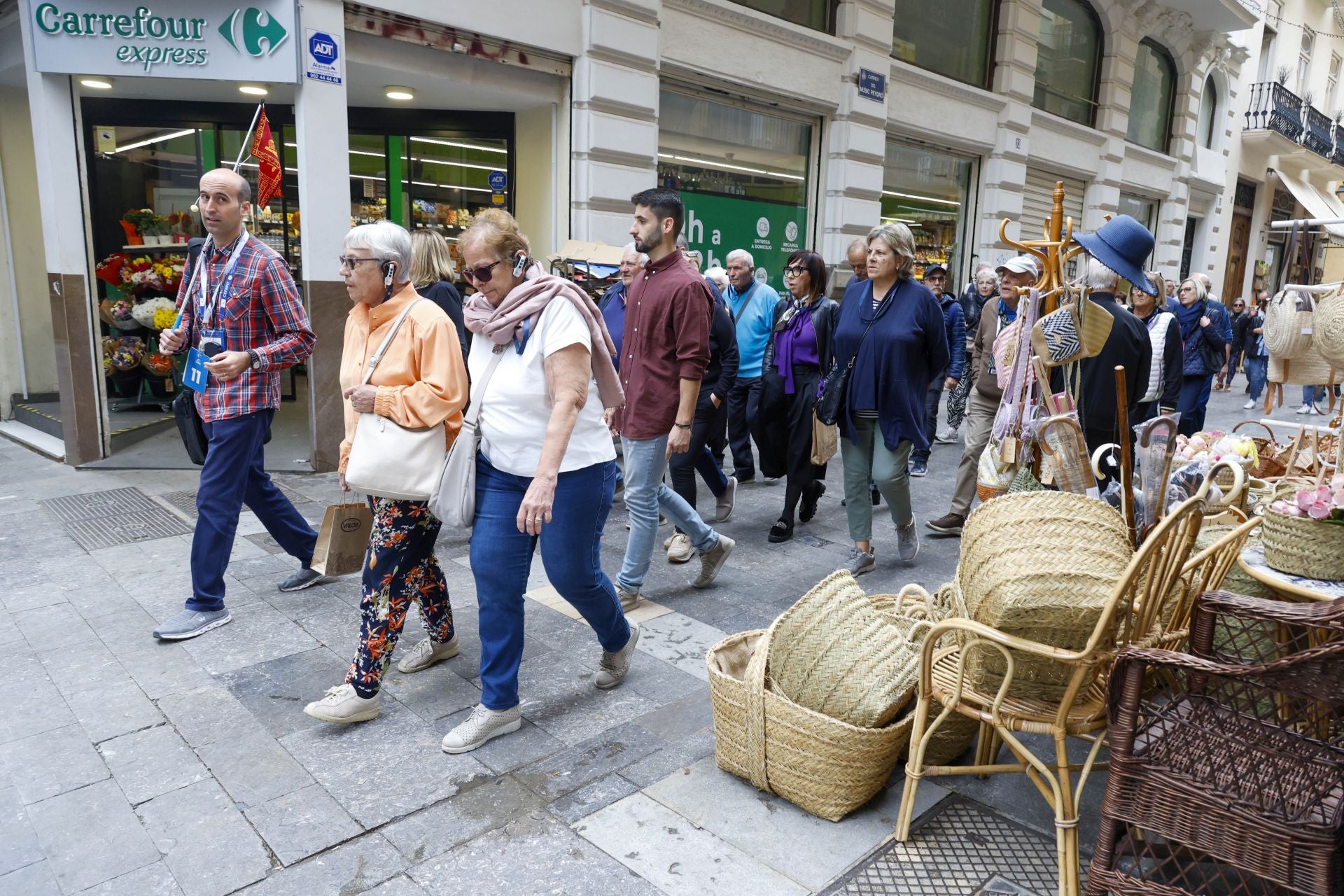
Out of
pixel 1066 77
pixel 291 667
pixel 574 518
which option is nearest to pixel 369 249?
pixel 574 518

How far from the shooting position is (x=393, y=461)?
3.33 meters

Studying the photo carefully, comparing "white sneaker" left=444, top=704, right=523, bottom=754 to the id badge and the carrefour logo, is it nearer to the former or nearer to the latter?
the id badge

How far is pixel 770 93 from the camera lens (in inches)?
436

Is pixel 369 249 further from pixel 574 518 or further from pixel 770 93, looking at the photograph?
pixel 770 93

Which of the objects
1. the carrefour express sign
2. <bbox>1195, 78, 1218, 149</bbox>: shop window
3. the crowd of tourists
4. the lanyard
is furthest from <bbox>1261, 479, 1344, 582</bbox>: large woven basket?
<bbox>1195, 78, 1218, 149</bbox>: shop window

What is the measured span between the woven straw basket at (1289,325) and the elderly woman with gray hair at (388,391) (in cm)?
304

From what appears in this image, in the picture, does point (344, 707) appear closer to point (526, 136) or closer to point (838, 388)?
point (838, 388)

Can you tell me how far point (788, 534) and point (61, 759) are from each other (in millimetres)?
4065

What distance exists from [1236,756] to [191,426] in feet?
14.1

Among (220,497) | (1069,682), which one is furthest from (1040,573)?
(220,497)

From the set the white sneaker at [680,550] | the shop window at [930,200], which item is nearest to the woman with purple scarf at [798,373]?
the white sneaker at [680,550]

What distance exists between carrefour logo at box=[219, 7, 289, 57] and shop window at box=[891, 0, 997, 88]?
8.32m

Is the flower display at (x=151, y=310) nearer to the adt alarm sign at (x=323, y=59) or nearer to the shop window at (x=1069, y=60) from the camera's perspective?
the adt alarm sign at (x=323, y=59)

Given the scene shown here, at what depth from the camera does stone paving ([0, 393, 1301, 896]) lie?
8.88 ft
